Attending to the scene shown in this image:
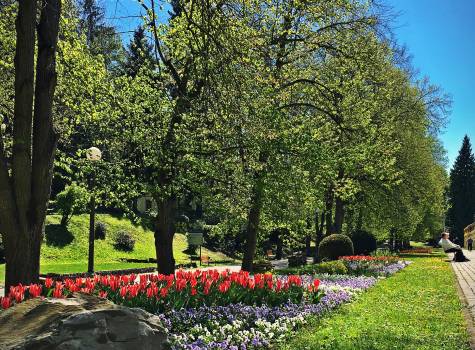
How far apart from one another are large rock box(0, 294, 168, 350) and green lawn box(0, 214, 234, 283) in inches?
748

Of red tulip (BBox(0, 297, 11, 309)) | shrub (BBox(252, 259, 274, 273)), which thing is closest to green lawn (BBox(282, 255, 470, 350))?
red tulip (BBox(0, 297, 11, 309))

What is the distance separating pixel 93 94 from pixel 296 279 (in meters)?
8.36

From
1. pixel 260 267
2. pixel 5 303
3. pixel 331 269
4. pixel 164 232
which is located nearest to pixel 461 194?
pixel 260 267

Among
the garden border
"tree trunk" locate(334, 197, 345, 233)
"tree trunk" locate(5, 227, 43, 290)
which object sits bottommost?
the garden border

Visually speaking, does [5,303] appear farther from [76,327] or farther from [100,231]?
[100,231]

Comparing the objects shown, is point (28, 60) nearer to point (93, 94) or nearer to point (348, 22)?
point (93, 94)

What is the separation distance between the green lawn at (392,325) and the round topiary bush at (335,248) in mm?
13825

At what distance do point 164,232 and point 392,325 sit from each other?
794 cm

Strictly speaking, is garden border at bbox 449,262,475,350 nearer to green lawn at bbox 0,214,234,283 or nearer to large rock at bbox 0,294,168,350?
large rock at bbox 0,294,168,350

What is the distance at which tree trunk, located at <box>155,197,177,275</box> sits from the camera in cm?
1456

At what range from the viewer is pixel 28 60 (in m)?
7.50

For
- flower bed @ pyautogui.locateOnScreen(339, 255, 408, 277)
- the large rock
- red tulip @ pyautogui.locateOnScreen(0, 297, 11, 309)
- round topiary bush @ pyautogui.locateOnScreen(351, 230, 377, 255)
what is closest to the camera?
the large rock

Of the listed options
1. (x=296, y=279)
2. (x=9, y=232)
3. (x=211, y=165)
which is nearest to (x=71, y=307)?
(x=9, y=232)

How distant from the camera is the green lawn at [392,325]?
6586 mm
